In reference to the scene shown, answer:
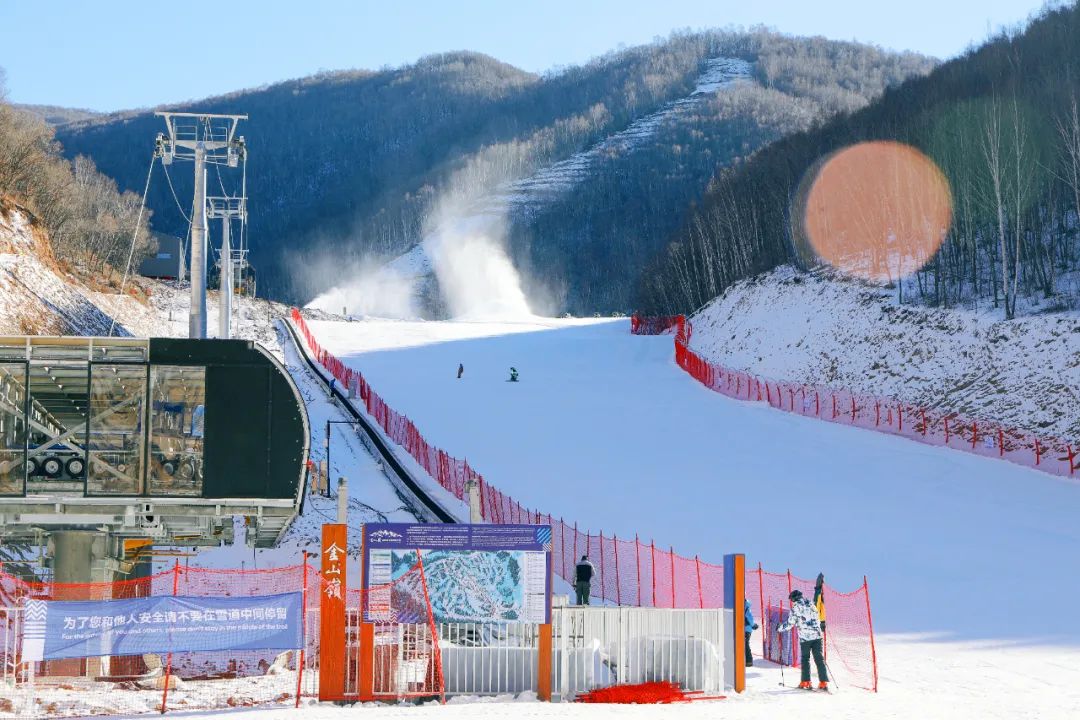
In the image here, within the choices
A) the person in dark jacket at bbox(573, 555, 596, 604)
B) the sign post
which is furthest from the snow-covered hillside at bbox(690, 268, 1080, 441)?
the sign post

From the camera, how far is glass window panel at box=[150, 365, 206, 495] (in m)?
16.6

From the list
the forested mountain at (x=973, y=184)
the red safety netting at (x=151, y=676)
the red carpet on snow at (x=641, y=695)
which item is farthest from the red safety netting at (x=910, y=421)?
the red safety netting at (x=151, y=676)

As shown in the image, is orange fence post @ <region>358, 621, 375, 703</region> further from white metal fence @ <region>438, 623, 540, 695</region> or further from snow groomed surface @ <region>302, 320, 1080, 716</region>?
snow groomed surface @ <region>302, 320, 1080, 716</region>

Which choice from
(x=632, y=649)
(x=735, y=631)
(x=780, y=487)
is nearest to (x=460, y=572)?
(x=632, y=649)

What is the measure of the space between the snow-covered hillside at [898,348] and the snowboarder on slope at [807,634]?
23.2 metres

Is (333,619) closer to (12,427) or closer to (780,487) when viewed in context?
(12,427)

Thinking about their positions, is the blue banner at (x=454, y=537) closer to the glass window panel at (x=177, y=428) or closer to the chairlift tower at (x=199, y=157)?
the glass window panel at (x=177, y=428)

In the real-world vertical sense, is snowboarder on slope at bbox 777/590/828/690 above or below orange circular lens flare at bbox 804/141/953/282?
below

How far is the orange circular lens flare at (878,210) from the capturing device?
62.5 m

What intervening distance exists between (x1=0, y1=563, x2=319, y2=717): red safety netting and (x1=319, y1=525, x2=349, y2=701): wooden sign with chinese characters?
257 mm

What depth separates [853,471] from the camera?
32.7 meters

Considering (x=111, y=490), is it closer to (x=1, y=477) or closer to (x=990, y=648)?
Result: (x=1, y=477)

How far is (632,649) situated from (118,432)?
7.65m

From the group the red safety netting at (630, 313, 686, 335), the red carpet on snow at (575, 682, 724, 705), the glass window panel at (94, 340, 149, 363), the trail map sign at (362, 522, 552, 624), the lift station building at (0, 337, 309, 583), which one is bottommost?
the red carpet on snow at (575, 682, 724, 705)
